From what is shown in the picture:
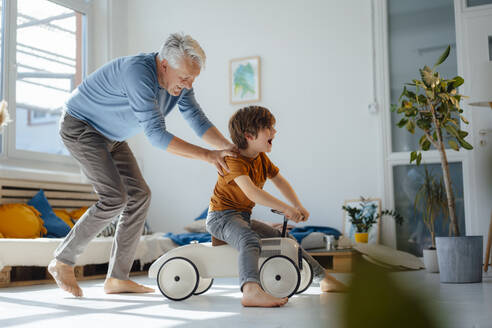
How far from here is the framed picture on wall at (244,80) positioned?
5012 mm

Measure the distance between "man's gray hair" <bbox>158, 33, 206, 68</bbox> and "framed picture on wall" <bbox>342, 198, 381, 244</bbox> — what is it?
8.12 ft

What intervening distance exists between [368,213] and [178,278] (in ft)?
7.91

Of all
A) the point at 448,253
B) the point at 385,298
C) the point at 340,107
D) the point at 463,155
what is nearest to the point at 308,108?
the point at 340,107

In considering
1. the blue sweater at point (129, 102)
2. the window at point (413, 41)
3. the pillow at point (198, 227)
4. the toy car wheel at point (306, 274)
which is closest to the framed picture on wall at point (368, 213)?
the window at point (413, 41)

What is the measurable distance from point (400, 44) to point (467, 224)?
1573 millimetres

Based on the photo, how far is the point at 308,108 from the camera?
189 inches

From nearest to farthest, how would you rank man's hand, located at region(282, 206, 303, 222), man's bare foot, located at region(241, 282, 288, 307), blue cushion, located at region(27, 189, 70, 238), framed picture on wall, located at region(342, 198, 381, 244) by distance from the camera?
man's bare foot, located at region(241, 282, 288, 307), man's hand, located at region(282, 206, 303, 222), blue cushion, located at region(27, 189, 70, 238), framed picture on wall, located at region(342, 198, 381, 244)

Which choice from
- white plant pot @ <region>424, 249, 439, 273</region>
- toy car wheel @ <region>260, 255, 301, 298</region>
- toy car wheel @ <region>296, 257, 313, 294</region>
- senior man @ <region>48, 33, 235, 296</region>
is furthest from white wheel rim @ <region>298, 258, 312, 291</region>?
white plant pot @ <region>424, 249, 439, 273</region>

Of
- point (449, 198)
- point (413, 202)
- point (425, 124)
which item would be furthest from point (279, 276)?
point (413, 202)

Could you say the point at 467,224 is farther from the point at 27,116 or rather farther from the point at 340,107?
the point at 27,116

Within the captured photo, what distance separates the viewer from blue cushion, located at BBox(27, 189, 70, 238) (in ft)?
12.8

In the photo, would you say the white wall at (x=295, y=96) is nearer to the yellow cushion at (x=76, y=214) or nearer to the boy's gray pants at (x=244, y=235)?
the yellow cushion at (x=76, y=214)

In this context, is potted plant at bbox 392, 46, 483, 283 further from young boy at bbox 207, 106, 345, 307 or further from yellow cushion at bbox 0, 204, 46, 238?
yellow cushion at bbox 0, 204, 46, 238

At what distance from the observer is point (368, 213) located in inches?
171
